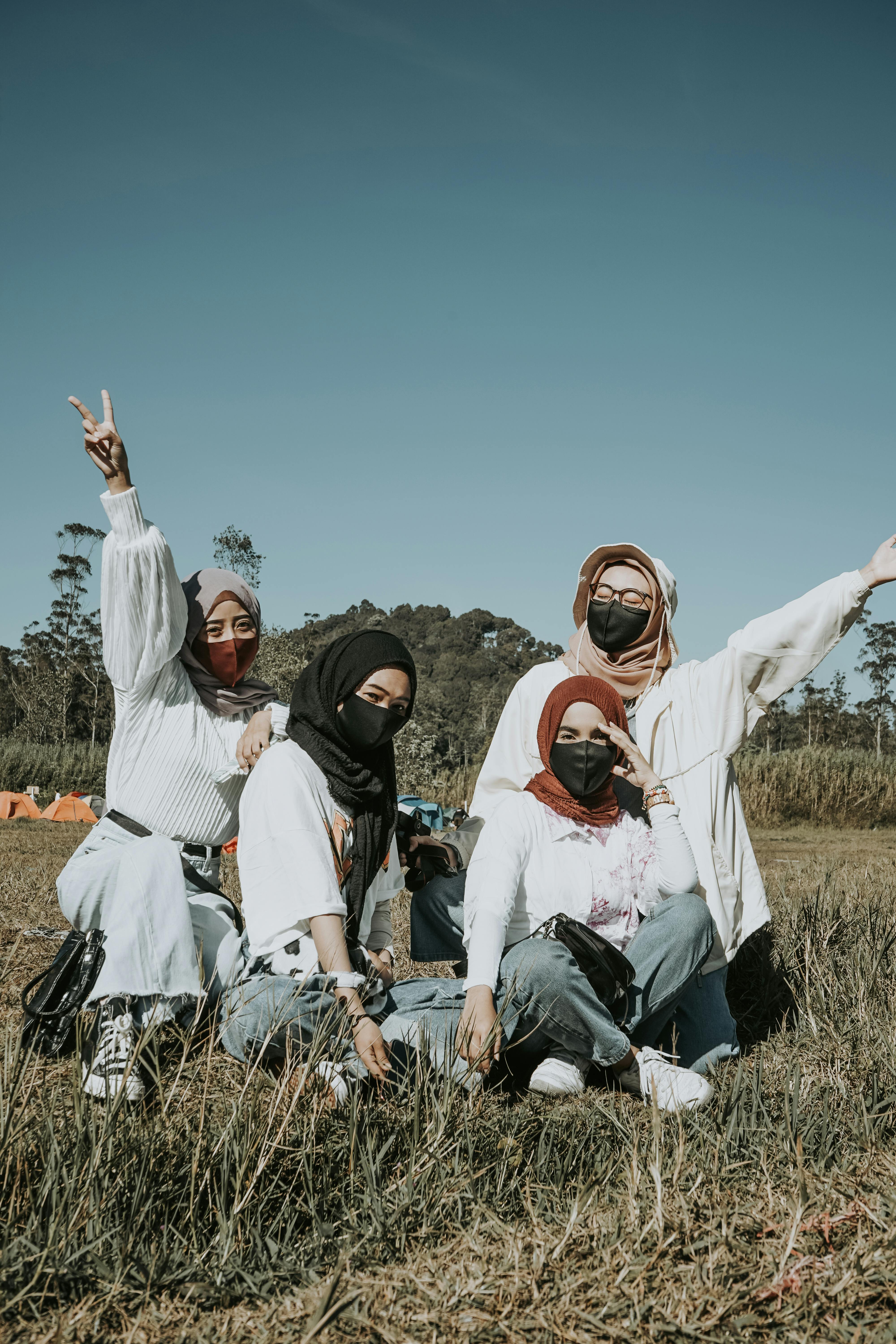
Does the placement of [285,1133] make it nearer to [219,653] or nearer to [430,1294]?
[430,1294]

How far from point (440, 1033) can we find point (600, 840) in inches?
32.1

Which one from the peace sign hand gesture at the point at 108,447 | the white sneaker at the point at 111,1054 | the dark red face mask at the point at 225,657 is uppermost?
the peace sign hand gesture at the point at 108,447

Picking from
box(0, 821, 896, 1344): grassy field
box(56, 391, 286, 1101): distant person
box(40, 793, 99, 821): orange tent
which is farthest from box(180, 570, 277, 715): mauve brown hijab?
box(40, 793, 99, 821): orange tent

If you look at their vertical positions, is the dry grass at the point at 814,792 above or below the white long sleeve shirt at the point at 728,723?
below

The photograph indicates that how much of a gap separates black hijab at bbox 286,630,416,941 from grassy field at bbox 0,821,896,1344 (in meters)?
0.73

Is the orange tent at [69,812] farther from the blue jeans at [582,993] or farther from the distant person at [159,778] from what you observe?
the blue jeans at [582,993]

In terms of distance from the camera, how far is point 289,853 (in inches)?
117

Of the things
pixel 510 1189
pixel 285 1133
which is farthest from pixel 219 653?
pixel 510 1189

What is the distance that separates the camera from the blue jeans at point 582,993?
2.96m

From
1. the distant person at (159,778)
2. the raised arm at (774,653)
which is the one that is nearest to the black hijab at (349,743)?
the distant person at (159,778)

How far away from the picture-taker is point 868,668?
40.6 meters

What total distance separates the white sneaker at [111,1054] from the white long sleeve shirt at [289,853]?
41cm

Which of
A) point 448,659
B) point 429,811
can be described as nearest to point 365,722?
point 429,811

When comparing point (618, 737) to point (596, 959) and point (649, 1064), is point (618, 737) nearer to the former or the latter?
point (596, 959)
